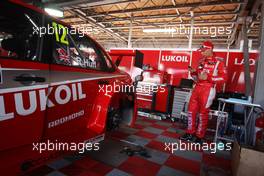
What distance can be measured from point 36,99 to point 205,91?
9.45ft

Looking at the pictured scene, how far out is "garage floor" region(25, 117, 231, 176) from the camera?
2.11m

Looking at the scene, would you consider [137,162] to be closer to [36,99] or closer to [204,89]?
[36,99]

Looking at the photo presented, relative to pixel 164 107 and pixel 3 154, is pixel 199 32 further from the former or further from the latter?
pixel 3 154

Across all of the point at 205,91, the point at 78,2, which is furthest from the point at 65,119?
the point at 78,2

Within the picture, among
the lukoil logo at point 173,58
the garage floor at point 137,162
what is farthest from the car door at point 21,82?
the lukoil logo at point 173,58

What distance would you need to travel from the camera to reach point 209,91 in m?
3.33

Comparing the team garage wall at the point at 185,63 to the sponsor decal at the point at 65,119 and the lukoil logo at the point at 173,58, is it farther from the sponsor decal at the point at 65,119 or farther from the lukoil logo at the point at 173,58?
the sponsor decal at the point at 65,119

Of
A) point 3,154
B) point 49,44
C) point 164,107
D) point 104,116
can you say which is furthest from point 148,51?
point 3,154

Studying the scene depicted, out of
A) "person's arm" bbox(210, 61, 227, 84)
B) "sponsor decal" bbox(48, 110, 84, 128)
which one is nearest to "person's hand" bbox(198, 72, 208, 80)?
"person's arm" bbox(210, 61, 227, 84)

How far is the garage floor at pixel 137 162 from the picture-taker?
2.11 m

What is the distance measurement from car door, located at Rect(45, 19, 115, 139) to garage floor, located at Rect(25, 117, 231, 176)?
53cm

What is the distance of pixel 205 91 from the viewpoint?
11.0ft

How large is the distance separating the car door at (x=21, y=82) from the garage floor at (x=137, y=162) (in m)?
0.86

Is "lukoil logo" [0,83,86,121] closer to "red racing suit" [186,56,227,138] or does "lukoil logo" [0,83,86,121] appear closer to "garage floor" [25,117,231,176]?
"garage floor" [25,117,231,176]
